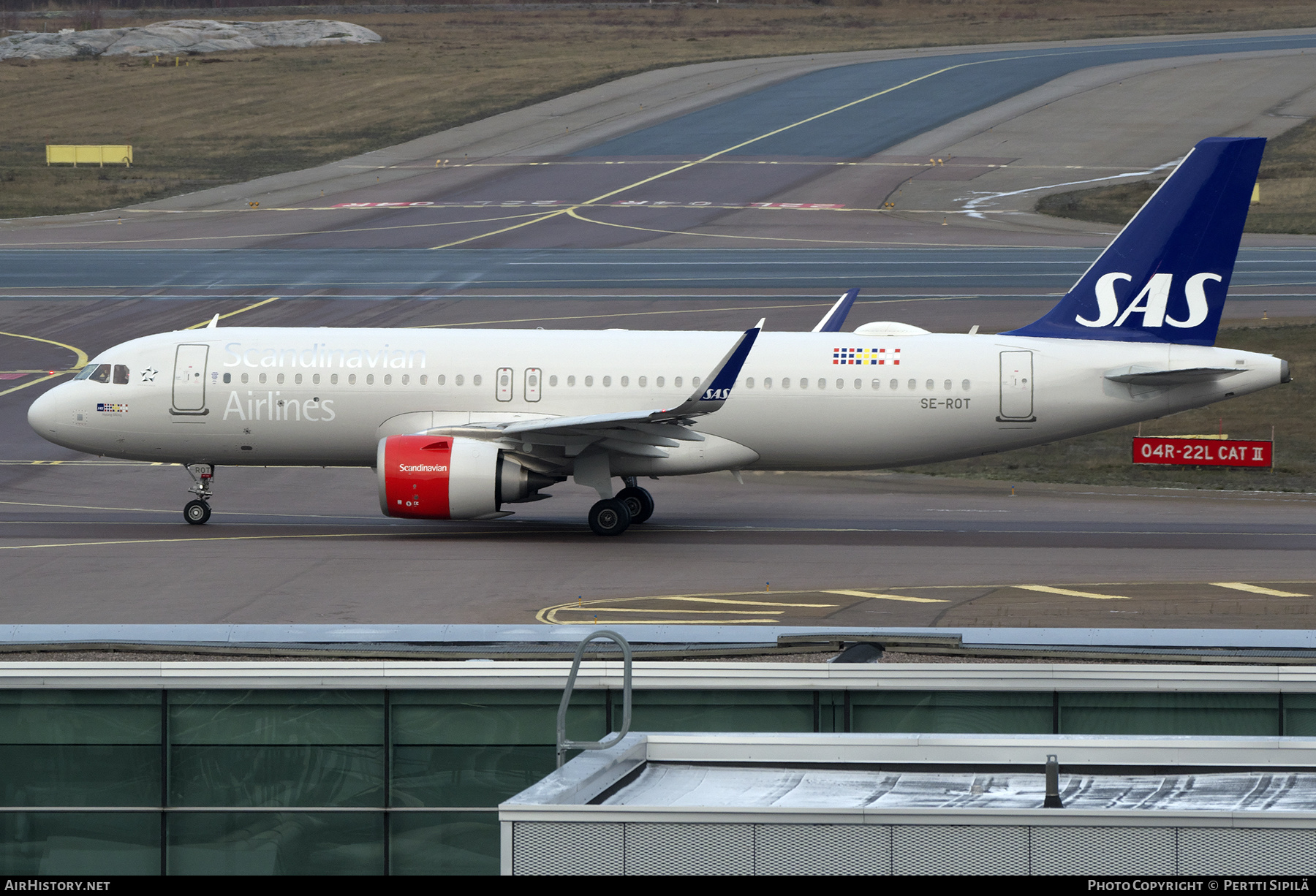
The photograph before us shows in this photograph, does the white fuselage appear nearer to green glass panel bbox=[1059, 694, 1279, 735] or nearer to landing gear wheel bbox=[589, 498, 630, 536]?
landing gear wheel bbox=[589, 498, 630, 536]

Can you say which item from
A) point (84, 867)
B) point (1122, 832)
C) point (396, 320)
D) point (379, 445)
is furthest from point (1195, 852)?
point (396, 320)

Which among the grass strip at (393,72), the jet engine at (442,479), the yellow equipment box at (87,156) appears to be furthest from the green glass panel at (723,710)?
the yellow equipment box at (87,156)

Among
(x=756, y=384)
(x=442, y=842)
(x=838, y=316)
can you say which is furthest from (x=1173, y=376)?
(x=442, y=842)

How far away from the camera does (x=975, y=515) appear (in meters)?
43.2

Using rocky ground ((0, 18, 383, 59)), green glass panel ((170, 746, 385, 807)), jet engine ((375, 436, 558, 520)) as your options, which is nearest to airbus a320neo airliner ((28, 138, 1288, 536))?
jet engine ((375, 436, 558, 520))

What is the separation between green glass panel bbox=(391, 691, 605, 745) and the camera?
1566 cm

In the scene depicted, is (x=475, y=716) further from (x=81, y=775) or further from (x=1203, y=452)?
(x=1203, y=452)

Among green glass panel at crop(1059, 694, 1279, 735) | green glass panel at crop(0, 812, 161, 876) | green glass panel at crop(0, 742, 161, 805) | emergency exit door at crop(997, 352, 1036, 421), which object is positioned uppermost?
emergency exit door at crop(997, 352, 1036, 421)

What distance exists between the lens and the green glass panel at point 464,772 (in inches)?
613

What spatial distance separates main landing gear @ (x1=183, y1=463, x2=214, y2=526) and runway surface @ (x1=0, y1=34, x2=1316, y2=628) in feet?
1.22

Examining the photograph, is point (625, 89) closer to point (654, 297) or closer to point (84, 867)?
point (654, 297)

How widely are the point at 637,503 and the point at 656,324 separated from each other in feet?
75.4

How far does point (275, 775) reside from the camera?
15656 mm

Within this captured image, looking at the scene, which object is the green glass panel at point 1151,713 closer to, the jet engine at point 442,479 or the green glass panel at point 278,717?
the green glass panel at point 278,717
